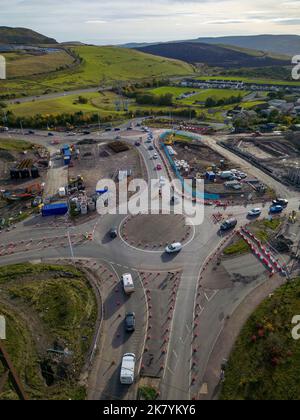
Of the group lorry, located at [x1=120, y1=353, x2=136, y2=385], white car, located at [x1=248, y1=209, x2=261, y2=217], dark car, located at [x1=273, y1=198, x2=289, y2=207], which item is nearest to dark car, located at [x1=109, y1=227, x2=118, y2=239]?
lorry, located at [x1=120, y1=353, x2=136, y2=385]

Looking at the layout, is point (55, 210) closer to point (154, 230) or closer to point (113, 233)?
point (113, 233)

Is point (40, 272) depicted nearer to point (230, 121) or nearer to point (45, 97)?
point (230, 121)

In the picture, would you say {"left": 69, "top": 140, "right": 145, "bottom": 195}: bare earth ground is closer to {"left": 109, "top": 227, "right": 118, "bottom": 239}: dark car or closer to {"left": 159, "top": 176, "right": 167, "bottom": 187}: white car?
{"left": 159, "top": 176, "right": 167, "bottom": 187}: white car

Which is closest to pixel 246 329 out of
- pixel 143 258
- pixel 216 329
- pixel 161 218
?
pixel 216 329

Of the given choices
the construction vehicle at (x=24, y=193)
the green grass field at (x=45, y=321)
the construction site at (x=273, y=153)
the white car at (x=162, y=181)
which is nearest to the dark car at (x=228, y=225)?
the white car at (x=162, y=181)

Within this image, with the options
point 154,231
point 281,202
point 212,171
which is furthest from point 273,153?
point 154,231
